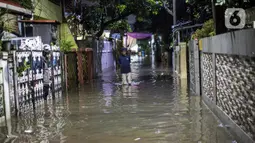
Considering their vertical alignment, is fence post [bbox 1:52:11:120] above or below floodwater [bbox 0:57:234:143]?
above

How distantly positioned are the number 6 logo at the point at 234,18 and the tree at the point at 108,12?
21.4 meters

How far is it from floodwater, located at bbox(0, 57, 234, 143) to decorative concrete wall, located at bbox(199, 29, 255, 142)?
0.41 m

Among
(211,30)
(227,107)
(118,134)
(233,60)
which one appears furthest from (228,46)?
(211,30)

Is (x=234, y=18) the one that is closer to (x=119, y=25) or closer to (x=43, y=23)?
(x=43, y=23)

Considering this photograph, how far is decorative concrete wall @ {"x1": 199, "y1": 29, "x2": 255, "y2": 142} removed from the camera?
589 centimetres

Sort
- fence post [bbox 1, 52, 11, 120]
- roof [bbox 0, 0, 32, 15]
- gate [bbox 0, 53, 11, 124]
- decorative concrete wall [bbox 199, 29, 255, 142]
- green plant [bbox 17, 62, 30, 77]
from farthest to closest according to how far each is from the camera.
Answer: green plant [bbox 17, 62, 30, 77] → roof [bbox 0, 0, 32, 15] → fence post [bbox 1, 52, 11, 120] → gate [bbox 0, 53, 11, 124] → decorative concrete wall [bbox 199, 29, 255, 142]

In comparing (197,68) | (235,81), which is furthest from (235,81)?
(197,68)

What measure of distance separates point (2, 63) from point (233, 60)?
19.1 feet

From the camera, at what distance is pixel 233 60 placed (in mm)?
7148

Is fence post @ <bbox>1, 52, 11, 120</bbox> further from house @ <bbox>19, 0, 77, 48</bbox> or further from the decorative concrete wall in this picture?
house @ <bbox>19, 0, 77, 48</bbox>

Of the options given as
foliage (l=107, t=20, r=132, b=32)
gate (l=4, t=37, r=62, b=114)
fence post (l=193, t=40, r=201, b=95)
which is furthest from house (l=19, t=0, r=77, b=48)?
foliage (l=107, t=20, r=132, b=32)

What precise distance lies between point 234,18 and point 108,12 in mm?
24263

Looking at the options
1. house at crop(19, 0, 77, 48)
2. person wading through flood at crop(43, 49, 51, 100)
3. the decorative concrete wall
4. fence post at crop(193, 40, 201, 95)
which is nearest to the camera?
the decorative concrete wall

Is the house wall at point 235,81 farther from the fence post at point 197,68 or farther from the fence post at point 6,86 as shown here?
the fence post at point 6,86
